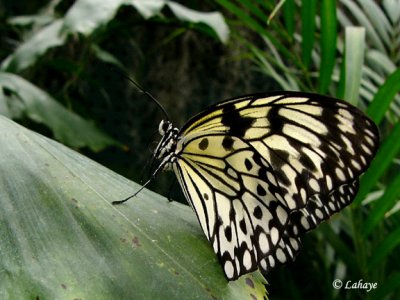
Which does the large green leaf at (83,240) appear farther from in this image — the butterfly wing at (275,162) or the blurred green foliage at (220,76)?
the blurred green foliage at (220,76)

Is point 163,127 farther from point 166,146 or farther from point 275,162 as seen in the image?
point 275,162

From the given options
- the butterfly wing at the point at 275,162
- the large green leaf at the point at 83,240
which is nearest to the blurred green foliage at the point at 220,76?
the butterfly wing at the point at 275,162

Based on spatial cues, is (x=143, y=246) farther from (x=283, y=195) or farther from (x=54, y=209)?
(x=283, y=195)

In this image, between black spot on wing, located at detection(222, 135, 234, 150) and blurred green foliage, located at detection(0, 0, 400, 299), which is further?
blurred green foliage, located at detection(0, 0, 400, 299)

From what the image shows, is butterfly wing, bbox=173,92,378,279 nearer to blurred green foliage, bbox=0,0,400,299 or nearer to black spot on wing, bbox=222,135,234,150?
black spot on wing, bbox=222,135,234,150

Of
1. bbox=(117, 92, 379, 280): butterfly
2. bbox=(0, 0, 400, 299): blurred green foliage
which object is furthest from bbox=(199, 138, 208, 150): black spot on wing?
bbox=(0, 0, 400, 299): blurred green foliage

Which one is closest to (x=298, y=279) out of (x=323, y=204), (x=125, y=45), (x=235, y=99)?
(x=125, y=45)

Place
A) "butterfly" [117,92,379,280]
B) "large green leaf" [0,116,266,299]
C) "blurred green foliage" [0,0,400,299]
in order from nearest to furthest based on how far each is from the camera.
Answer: "large green leaf" [0,116,266,299]
"butterfly" [117,92,379,280]
"blurred green foliage" [0,0,400,299]
